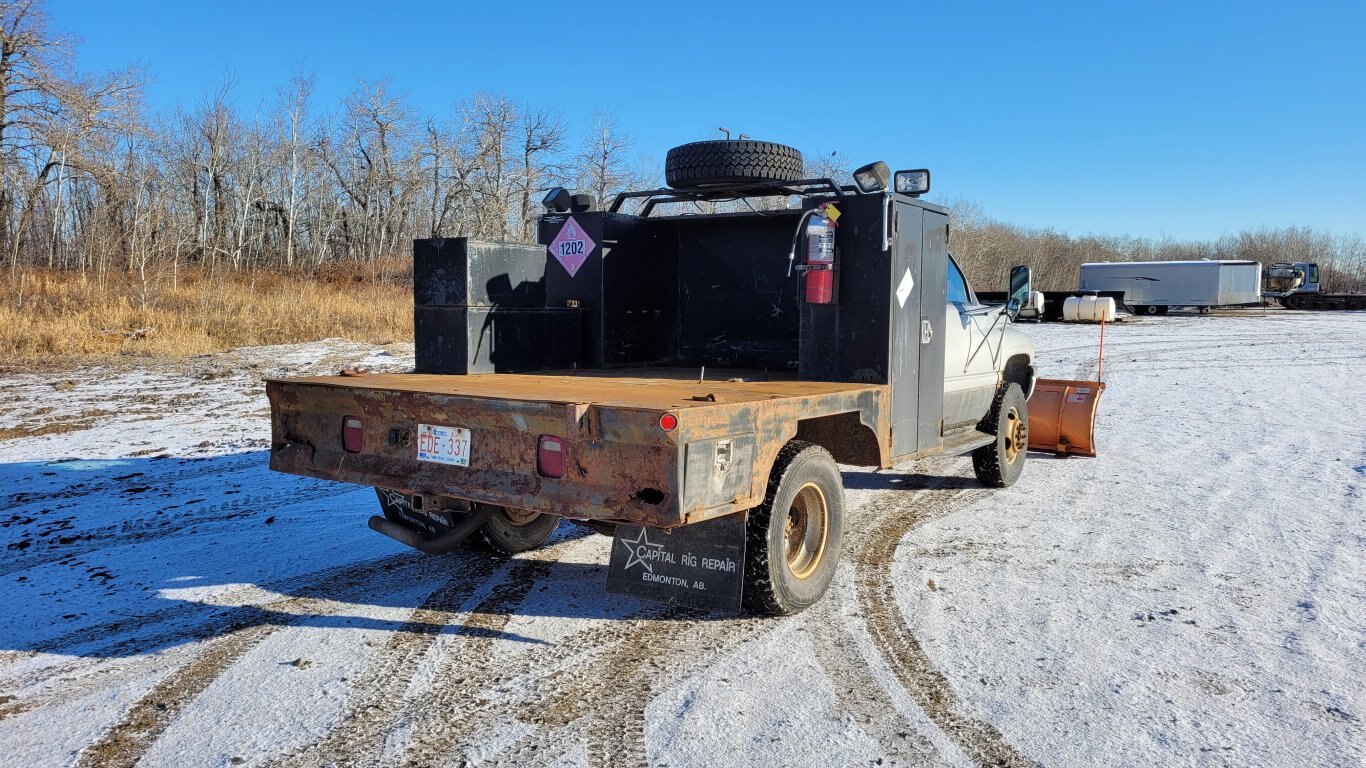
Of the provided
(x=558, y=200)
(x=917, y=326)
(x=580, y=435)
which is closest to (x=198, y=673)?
(x=580, y=435)

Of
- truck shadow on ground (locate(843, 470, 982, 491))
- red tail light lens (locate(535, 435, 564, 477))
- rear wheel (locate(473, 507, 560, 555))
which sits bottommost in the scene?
truck shadow on ground (locate(843, 470, 982, 491))

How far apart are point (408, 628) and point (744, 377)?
8.22 ft

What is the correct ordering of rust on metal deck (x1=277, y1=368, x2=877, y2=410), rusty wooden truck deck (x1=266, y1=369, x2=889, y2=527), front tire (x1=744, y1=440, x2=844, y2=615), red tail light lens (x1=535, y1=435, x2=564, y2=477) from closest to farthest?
1. rusty wooden truck deck (x1=266, y1=369, x2=889, y2=527)
2. red tail light lens (x1=535, y1=435, x2=564, y2=477)
3. rust on metal deck (x1=277, y1=368, x2=877, y2=410)
4. front tire (x1=744, y1=440, x2=844, y2=615)

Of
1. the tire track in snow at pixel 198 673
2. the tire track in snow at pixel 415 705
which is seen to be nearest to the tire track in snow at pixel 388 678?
the tire track in snow at pixel 415 705

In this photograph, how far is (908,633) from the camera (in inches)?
171

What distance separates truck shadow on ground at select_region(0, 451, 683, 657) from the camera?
4371 mm

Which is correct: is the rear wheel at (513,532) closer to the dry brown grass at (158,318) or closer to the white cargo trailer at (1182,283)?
the dry brown grass at (158,318)

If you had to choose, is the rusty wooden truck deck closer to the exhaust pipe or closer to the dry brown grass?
the exhaust pipe

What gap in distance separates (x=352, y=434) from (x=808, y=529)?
7.58ft

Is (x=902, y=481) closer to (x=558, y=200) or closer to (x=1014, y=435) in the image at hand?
(x=1014, y=435)

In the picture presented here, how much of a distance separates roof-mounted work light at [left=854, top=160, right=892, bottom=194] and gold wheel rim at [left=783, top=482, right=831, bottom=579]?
182cm

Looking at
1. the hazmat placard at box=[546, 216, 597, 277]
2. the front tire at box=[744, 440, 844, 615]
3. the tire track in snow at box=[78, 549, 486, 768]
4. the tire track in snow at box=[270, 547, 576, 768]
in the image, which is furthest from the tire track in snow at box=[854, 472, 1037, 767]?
the hazmat placard at box=[546, 216, 597, 277]

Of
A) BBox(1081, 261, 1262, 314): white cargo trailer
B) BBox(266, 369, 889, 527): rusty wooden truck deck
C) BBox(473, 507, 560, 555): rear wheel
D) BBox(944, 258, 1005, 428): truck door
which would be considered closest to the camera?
BBox(266, 369, 889, 527): rusty wooden truck deck

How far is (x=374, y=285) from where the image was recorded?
3362 cm
